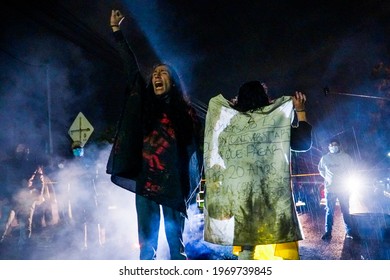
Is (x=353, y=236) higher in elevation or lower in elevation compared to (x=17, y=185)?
lower

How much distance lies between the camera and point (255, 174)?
82.4 inches

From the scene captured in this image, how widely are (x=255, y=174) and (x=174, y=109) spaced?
2.35ft

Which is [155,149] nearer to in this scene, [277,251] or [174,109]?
[174,109]

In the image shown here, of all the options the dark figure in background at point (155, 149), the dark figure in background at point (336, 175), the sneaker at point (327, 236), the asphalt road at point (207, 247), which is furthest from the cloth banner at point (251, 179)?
the dark figure in background at point (336, 175)

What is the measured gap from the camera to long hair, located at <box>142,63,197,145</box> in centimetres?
230

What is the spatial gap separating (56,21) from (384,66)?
13.5m

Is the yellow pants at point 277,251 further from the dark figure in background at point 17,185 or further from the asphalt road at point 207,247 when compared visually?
Answer: the dark figure in background at point 17,185

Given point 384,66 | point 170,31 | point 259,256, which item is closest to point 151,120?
point 259,256

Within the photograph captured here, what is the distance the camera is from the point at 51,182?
232 inches

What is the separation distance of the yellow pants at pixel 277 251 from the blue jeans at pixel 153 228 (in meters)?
0.39

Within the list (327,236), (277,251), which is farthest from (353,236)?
(277,251)

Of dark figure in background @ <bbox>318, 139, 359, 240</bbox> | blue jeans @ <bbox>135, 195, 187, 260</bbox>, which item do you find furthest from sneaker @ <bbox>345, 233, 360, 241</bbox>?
blue jeans @ <bbox>135, 195, 187, 260</bbox>

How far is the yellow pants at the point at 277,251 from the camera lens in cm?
207

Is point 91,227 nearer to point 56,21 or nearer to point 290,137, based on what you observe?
point 290,137
